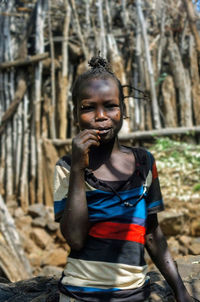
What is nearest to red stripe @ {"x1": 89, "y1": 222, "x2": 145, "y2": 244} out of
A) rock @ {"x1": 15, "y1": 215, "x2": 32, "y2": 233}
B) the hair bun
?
the hair bun

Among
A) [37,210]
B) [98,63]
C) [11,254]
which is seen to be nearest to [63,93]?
[37,210]

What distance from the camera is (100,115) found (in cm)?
154

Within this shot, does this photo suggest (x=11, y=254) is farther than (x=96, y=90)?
Yes

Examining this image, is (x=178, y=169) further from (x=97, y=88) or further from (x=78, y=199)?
(x=78, y=199)

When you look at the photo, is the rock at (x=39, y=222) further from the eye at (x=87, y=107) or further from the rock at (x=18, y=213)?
the eye at (x=87, y=107)

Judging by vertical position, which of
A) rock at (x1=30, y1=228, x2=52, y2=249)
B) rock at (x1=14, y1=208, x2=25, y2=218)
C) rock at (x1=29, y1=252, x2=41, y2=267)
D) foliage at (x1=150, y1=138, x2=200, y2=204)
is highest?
foliage at (x1=150, y1=138, x2=200, y2=204)

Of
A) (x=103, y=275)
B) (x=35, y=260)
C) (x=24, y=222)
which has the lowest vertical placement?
(x=35, y=260)

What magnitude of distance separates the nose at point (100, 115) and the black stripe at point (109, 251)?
0.56 metres

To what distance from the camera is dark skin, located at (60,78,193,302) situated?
56.1 inches

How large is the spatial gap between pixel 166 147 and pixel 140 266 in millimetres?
4700

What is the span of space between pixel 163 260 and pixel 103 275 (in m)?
0.38

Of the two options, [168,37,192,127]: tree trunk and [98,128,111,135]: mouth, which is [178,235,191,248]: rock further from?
[98,128,111,135]: mouth

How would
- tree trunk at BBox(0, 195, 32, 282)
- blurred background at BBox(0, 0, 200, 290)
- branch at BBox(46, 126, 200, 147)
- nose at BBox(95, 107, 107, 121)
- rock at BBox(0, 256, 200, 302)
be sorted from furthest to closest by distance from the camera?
1. blurred background at BBox(0, 0, 200, 290)
2. branch at BBox(46, 126, 200, 147)
3. tree trunk at BBox(0, 195, 32, 282)
4. rock at BBox(0, 256, 200, 302)
5. nose at BBox(95, 107, 107, 121)

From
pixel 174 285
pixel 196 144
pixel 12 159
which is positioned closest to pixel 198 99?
pixel 196 144
